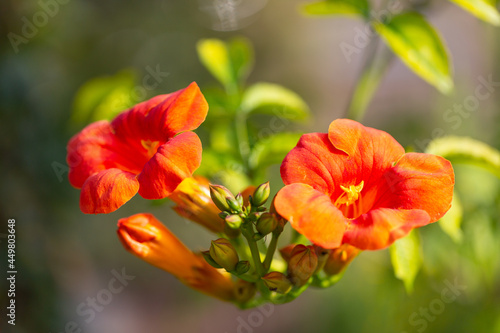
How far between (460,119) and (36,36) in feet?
10.9

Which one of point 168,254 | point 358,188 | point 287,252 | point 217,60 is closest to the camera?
point 358,188

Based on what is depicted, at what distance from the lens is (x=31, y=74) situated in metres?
2.89

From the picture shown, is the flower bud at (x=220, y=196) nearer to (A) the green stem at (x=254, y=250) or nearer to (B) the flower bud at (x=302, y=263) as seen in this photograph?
(A) the green stem at (x=254, y=250)

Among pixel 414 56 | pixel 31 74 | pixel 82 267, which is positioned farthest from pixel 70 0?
pixel 414 56

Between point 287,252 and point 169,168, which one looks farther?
point 287,252

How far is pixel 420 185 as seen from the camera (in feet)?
3.80

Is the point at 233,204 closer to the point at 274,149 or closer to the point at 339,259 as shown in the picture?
the point at 339,259

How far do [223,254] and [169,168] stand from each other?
0.32 m

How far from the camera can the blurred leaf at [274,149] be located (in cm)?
173

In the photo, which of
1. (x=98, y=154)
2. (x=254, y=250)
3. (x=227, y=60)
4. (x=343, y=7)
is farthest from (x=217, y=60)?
(x=254, y=250)

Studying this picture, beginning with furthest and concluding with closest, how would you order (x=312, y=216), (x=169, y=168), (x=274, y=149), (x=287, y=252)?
(x=274, y=149)
(x=287, y=252)
(x=169, y=168)
(x=312, y=216)

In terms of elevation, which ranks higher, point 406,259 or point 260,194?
point 260,194

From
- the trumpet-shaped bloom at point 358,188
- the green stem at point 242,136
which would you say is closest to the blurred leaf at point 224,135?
the green stem at point 242,136

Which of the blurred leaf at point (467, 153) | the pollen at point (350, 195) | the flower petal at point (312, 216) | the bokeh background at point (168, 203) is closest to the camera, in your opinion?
the flower petal at point (312, 216)
